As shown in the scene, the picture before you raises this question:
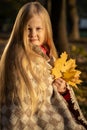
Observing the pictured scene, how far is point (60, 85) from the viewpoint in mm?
4156

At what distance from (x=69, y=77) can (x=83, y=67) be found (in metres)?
8.98

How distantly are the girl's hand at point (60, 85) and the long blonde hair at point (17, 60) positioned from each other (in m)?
0.22

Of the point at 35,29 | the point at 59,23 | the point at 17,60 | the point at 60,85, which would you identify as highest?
the point at 35,29

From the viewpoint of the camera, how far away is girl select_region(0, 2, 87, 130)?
3961 mm

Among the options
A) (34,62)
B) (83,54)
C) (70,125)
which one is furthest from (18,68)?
(83,54)

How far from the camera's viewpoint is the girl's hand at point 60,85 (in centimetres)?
414

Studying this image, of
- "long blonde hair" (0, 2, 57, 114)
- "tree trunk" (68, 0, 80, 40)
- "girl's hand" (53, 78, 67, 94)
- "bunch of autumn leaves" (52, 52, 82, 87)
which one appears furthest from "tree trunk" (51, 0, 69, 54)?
"tree trunk" (68, 0, 80, 40)

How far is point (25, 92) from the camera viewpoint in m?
3.95

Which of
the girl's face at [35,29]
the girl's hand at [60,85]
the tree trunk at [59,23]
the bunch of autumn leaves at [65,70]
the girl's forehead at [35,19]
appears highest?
the girl's forehead at [35,19]

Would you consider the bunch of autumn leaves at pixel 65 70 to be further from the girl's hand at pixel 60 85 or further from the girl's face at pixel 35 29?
the girl's face at pixel 35 29

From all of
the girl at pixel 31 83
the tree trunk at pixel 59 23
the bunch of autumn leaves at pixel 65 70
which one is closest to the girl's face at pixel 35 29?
the girl at pixel 31 83

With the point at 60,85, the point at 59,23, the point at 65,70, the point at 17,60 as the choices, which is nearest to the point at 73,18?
the point at 59,23

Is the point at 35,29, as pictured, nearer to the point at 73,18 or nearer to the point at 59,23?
the point at 59,23

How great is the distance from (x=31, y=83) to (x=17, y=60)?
8.5 inches
